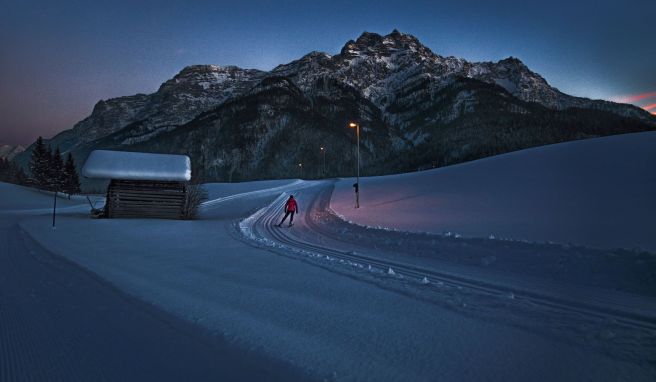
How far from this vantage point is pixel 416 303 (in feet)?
16.0

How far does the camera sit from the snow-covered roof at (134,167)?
20.4 metres

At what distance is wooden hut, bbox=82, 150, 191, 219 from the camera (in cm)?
2041

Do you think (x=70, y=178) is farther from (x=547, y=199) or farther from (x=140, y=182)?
(x=547, y=199)

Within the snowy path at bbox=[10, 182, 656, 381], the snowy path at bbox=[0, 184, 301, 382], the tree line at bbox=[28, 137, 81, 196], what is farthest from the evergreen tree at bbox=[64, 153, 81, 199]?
the snowy path at bbox=[0, 184, 301, 382]

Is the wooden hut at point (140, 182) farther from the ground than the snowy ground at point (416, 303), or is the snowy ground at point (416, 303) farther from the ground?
the wooden hut at point (140, 182)

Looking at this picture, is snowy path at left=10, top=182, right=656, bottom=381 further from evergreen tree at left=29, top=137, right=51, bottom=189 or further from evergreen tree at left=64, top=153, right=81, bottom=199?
evergreen tree at left=64, top=153, right=81, bottom=199

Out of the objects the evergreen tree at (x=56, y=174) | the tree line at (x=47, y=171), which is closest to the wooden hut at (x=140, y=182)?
the tree line at (x=47, y=171)

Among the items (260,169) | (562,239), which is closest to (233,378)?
(562,239)

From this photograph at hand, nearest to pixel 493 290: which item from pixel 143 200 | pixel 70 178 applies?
pixel 143 200

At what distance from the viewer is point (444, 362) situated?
3.10 m

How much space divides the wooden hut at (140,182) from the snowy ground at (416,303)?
11092mm

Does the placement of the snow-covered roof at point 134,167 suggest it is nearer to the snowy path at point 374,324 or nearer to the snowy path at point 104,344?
the snowy path at point 374,324

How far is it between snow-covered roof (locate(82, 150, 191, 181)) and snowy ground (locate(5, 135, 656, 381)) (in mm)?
11413

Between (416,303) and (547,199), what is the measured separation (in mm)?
13425
